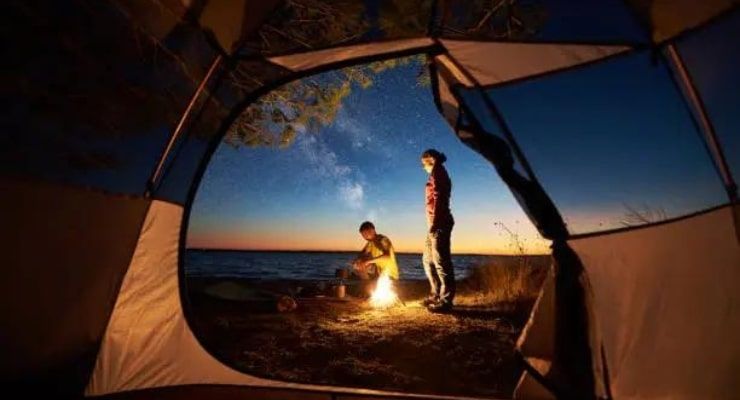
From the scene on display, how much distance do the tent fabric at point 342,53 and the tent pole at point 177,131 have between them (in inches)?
14.6

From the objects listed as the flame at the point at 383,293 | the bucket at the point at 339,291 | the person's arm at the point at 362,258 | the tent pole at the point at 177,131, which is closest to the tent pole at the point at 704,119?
the tent pole at the point at 177,131

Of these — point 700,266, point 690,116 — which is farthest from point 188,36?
point 700,266

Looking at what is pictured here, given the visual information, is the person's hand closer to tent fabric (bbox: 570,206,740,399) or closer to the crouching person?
the crouching person

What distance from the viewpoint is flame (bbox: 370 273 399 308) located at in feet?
19.6

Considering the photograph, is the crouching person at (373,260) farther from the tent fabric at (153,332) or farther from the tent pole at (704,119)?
the tent pole at (704,119)

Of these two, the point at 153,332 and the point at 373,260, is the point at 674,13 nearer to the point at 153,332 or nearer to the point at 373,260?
the point at 153,332

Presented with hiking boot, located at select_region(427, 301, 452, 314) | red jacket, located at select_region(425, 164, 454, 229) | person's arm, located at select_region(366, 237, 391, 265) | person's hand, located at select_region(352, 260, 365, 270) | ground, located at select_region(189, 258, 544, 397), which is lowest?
ground, located at select_region(189, 258, 544, 397)

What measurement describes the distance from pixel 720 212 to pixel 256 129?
420 cm

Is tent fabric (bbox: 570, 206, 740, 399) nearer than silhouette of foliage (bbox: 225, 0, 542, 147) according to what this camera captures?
Yes

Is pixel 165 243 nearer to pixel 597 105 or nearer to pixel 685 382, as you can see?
pixel 597 105

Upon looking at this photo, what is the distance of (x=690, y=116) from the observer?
8.02 ft

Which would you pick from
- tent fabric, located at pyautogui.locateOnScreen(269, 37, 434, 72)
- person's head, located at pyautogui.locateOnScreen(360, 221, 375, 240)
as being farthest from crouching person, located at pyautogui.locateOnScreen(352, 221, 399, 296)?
tent fabric, located at pyautogui.locateOnScreen(269, 37, 434, 72)

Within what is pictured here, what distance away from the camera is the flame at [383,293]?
5.98 meters

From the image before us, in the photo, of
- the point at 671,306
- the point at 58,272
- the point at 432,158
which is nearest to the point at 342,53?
the point at 58,272
